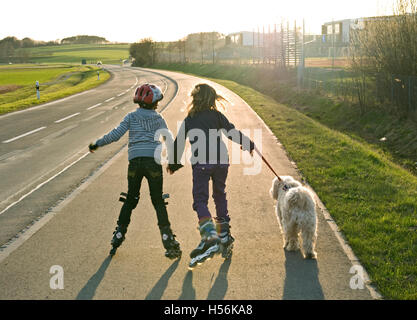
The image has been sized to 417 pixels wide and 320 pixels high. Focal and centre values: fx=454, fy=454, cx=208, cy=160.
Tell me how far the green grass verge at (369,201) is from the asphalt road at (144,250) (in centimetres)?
31

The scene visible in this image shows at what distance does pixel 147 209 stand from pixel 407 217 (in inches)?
151

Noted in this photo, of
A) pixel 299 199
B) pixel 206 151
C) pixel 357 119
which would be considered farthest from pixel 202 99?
pixel 357 119

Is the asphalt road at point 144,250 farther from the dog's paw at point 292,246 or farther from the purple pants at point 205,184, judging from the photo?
the purple pants at point 205,184

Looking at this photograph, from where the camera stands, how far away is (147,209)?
7066 mm

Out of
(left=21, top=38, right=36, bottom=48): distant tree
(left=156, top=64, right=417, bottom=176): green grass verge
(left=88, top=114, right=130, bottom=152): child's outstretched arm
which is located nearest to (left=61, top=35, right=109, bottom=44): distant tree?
(left=21, top=38, right=36, bottom=48): distant tree

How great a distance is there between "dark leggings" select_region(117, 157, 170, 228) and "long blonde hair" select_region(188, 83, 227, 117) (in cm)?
77

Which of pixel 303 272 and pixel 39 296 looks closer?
pixel 39 296

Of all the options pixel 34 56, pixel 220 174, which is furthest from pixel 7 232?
pixel 34 56

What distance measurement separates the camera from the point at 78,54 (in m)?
148

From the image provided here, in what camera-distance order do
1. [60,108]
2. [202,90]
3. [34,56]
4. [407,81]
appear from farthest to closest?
[34,56], [60,108], [407,81], [202,90]

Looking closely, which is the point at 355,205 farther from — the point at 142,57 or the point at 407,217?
the point at 142,57

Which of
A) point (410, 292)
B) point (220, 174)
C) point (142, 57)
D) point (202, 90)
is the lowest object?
point (410, 292)

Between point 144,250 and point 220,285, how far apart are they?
1288 mm

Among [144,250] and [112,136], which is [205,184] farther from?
[112,136]
